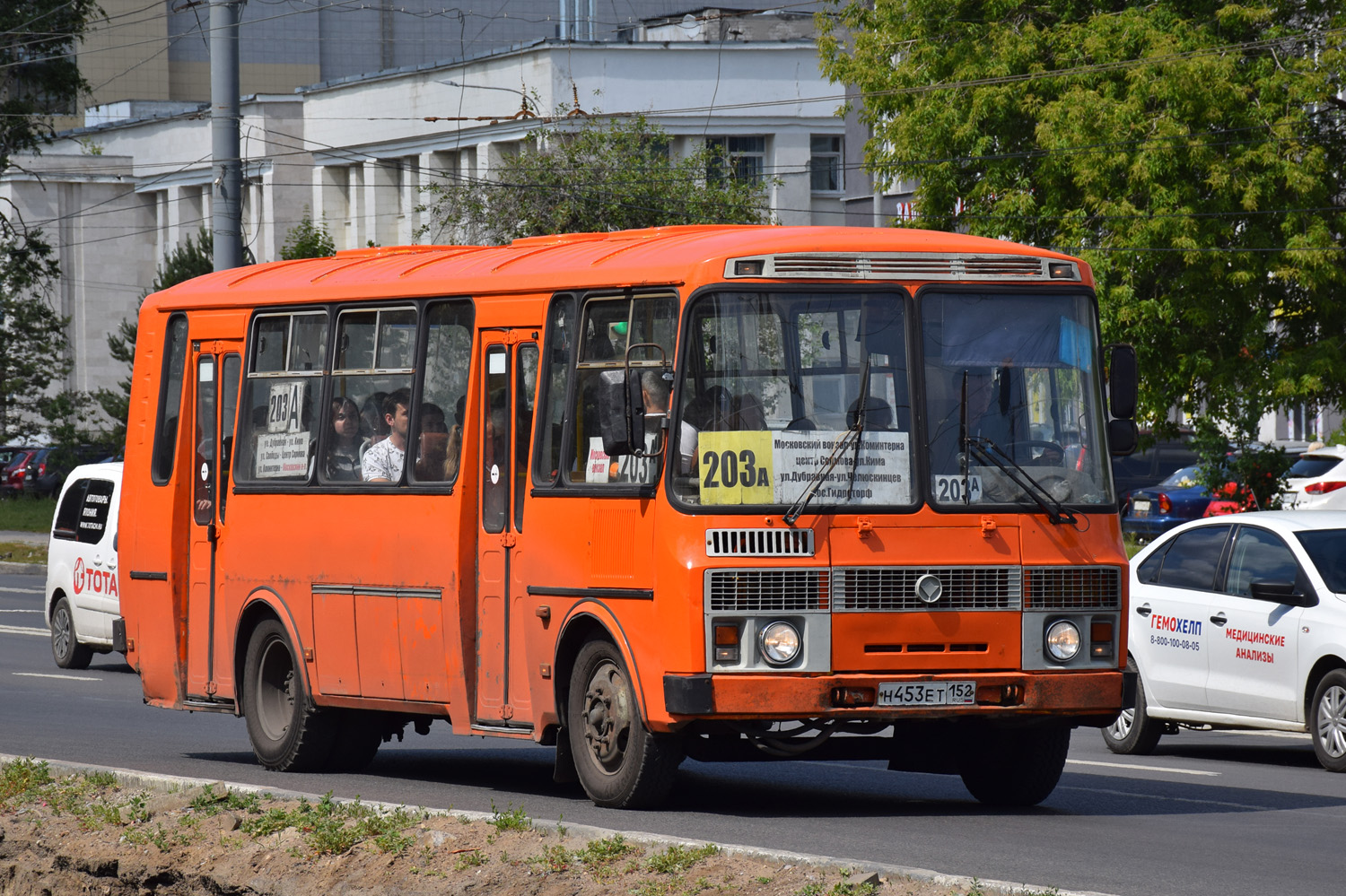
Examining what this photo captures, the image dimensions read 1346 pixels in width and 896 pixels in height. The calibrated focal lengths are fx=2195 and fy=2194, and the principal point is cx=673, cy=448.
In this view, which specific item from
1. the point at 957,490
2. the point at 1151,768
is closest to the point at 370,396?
the point at 957,490

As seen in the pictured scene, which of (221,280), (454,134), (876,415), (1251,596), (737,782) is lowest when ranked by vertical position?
(737,782)

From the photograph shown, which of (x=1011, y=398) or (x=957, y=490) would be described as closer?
(x=957, y=490)

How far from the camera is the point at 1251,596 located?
1412 centimetres

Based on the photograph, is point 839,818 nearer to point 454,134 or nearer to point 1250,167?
point 1250,167

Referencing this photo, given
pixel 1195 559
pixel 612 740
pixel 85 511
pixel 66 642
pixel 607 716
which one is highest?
pixel 85 511

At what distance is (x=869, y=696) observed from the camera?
9656 millimetres

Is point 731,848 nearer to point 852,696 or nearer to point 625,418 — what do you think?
point 852,696

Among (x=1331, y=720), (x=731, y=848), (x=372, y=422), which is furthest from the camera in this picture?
(x=1331, y=720)

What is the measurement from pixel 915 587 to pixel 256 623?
16.0 ft

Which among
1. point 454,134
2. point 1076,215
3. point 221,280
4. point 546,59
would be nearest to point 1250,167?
point 1076,215

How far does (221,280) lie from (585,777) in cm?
505

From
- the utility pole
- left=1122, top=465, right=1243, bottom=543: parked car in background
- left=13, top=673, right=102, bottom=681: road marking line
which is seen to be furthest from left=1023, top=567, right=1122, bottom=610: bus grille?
left=1122, top=465, right=1243, bottom=543: parked car in background

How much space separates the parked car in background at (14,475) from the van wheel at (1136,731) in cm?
5037

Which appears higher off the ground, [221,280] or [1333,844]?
[221,280]
